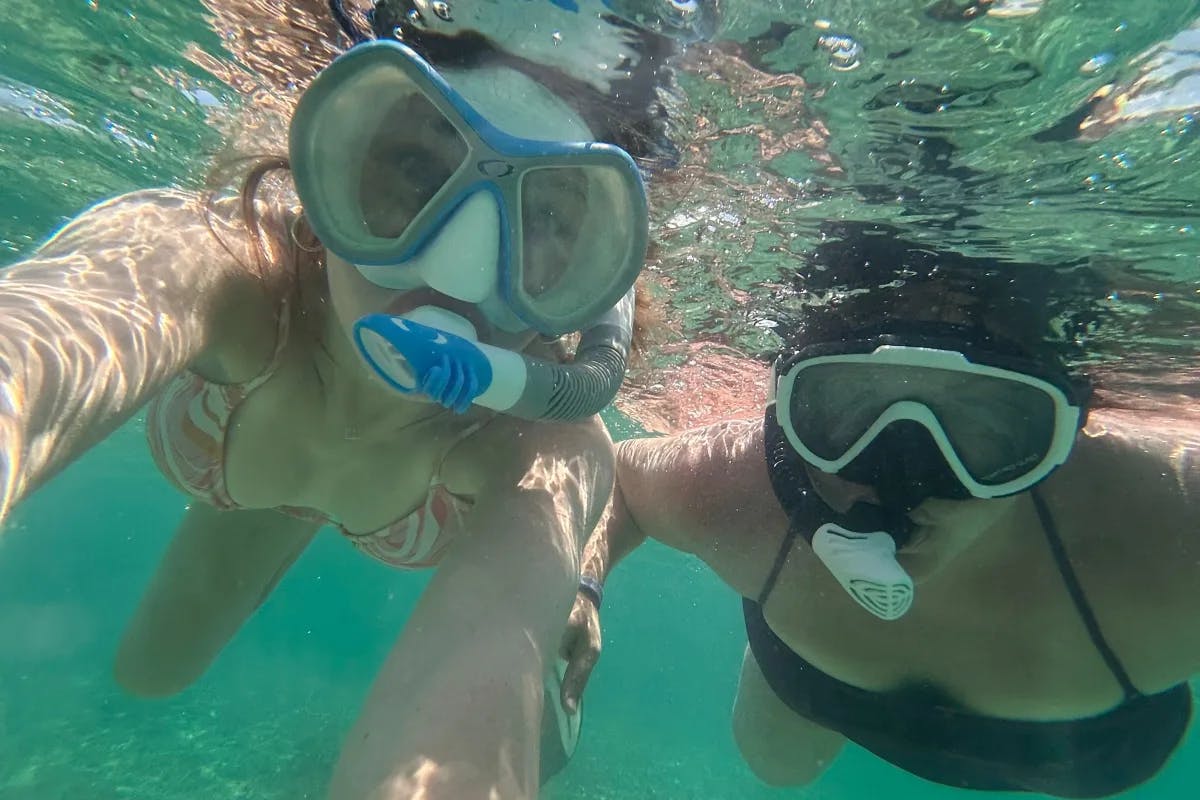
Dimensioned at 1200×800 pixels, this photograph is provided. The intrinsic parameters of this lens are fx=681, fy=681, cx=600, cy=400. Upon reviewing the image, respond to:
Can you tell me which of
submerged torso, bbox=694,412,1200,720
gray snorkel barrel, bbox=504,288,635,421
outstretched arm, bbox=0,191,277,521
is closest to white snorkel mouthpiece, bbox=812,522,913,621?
submerged torso, bbox=694,412,1200,720

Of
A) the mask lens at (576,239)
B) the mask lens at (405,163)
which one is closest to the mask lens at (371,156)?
the mask lens at (405,163)

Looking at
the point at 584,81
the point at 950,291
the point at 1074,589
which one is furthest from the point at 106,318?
the point at 1074,589

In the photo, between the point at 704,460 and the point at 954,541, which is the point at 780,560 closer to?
the point at 704,460

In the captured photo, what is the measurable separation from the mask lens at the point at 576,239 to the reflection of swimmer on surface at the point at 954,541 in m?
1.68

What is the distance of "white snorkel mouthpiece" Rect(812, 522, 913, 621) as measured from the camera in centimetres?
350

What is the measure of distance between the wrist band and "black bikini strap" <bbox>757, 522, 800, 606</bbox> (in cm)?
132

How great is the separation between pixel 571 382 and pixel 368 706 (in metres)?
1.29

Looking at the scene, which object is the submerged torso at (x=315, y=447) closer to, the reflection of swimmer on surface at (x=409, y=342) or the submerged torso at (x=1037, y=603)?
the reflection of swimmer on surface at (x=409, y=342)

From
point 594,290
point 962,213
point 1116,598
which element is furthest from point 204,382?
point 1116,598

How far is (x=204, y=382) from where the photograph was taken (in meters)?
4.00

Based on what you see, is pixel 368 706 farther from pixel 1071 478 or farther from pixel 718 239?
pixel 718 239

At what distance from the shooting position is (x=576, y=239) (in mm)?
3051

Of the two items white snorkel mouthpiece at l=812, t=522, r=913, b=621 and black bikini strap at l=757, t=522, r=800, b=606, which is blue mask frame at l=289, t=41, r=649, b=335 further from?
black bikini strap at l=757, t=522, r=800, b=606

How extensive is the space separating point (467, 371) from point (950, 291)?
394cm
